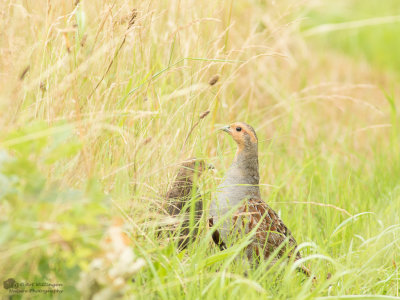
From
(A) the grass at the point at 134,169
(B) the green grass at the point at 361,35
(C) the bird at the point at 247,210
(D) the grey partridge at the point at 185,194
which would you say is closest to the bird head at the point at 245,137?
(C) the bird at the point at 247,210

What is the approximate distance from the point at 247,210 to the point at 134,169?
33.7 inches

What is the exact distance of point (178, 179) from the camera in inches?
168

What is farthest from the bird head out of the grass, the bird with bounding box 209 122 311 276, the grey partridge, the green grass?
the green grass

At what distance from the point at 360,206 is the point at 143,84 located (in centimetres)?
204

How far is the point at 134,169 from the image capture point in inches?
134

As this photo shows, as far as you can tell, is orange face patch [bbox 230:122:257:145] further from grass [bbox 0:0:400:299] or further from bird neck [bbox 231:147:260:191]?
grass [bbox 0:0:400:299]

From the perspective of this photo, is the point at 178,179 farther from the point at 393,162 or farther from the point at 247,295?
the point at 393,162

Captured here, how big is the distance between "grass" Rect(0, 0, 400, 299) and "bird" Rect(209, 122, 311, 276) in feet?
0.35

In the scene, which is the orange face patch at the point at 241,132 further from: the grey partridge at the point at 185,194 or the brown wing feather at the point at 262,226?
the brown wing feather at the point at 262,226

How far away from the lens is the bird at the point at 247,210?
12.8 ft

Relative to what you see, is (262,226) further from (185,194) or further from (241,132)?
(241,132)

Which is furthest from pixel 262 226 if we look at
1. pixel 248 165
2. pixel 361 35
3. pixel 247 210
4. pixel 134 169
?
pixel 361 35

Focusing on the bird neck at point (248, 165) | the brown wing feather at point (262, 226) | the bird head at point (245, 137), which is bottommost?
the brown wing feather at point (262, 226)

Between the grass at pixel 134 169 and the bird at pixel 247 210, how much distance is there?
0.35 feet
